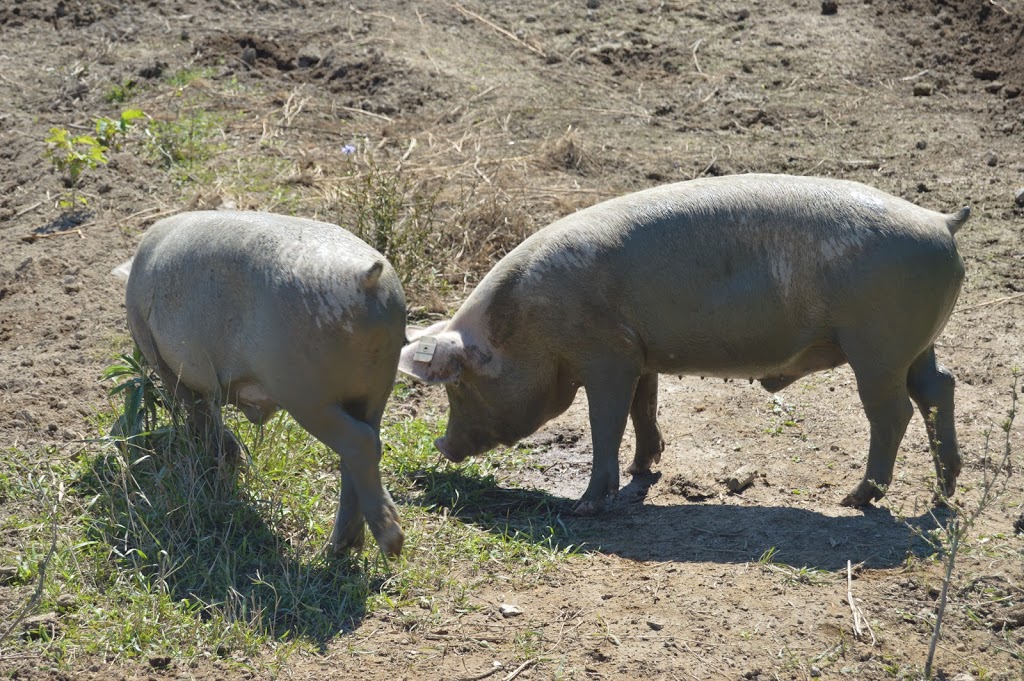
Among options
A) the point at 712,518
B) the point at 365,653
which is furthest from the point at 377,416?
the point at 712,518

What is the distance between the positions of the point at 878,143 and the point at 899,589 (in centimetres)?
587

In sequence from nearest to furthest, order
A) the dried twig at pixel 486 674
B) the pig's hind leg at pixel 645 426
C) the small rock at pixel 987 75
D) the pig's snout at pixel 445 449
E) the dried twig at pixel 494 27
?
the dried twig at pixel 486 674, the pig's snout at pixel 445 449, the pig's hind leg at pixel 645 426, the small rock at pixel 987 75, the dried twig at pixel 494 27

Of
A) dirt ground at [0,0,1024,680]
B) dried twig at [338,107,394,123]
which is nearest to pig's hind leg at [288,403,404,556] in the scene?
dirt ground at [0,0,1024,680]

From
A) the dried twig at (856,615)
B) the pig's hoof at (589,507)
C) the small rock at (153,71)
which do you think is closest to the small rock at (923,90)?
the pig's hoof at (589,507)

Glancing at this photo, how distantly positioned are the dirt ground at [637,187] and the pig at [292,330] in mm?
665

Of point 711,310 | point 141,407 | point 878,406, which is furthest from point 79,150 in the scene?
point 878,406

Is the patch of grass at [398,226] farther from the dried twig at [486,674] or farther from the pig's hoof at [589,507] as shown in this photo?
the dried twig at [486,674]

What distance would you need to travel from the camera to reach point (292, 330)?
186 inches

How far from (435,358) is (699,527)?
148 centimetres

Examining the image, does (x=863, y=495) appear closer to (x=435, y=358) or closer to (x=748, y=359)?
(x=748, y=359)

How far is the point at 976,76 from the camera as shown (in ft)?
35.8

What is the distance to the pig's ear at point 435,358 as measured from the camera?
19.6 feet

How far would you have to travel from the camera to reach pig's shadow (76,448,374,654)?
4.69 meters

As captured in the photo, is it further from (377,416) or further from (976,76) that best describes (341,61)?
(377,416)
